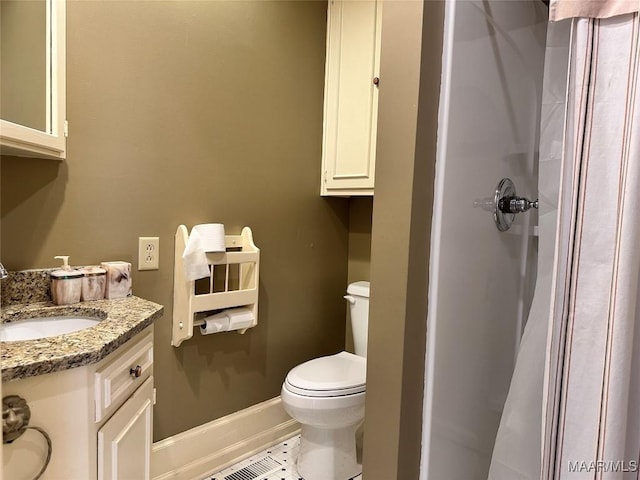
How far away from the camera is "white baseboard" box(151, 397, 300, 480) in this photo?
1769mm

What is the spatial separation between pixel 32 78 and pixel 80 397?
3.15 feet

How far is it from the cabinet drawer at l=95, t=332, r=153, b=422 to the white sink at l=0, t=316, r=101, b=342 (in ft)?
0.61

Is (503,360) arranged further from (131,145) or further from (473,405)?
(131,145)

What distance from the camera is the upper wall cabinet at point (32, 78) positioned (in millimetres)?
1160

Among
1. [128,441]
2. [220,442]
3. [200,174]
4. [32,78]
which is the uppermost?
[32,78]

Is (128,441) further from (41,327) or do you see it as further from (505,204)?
(505,204)

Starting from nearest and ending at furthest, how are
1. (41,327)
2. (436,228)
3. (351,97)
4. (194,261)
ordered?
(436,228) → (41,327) → (194,261) → (351,97)

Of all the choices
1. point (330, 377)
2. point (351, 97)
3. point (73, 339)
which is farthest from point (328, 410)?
point (351, 97)

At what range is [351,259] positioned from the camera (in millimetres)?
2477

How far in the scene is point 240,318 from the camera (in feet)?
6.15

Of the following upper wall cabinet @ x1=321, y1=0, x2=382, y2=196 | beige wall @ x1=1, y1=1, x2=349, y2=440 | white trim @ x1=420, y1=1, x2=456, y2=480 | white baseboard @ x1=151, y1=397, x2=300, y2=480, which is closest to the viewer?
white trim @ x1=420, y1=1, x2=456, y2=480

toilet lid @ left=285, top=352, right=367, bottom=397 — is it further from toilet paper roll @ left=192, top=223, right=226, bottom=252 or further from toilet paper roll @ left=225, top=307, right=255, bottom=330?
toilet paper roll @ left=192, top=223, right=226, bottom=252

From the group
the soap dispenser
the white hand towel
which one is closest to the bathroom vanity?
the soap dispenser

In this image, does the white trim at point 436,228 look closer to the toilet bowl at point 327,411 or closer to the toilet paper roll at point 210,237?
the toilet bowl at point 327,411
